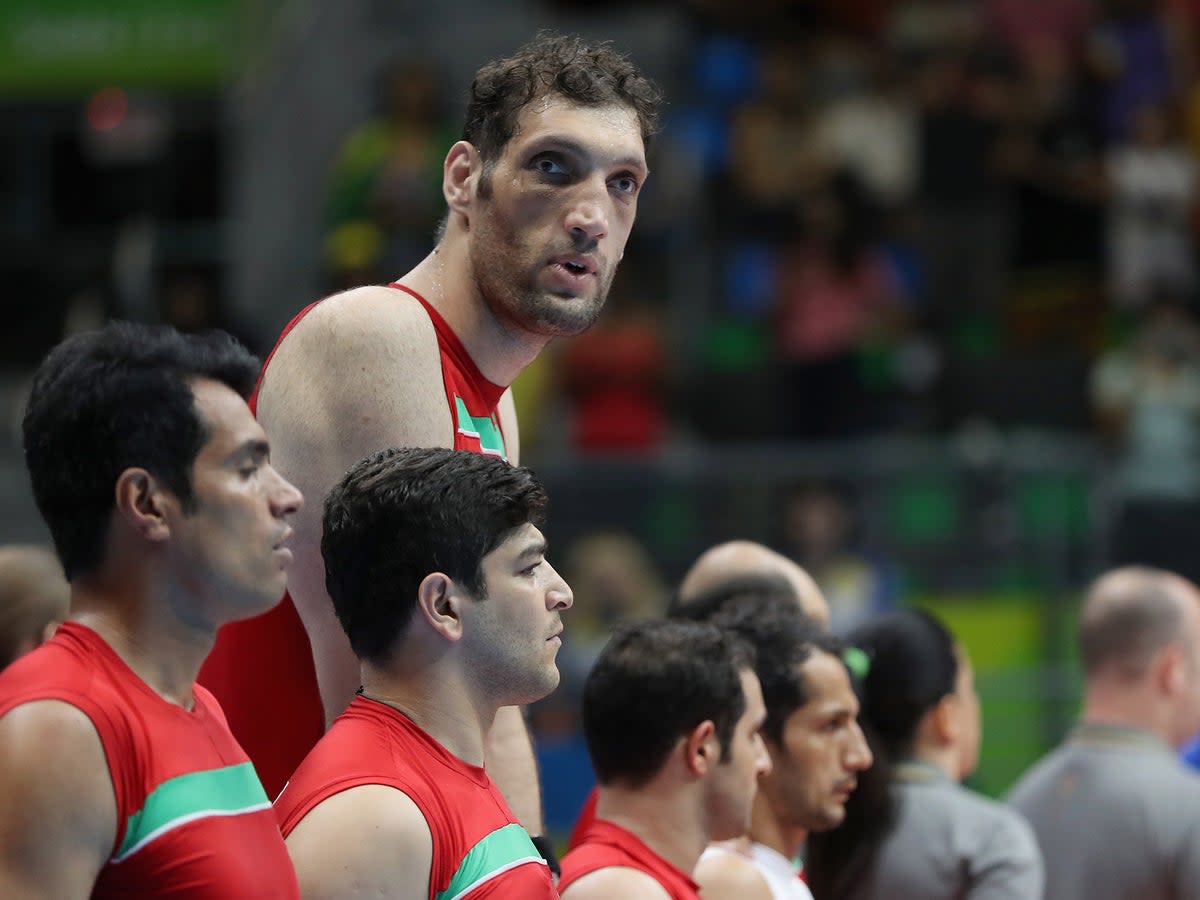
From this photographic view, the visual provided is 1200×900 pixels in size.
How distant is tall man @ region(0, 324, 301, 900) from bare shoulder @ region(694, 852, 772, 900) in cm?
134

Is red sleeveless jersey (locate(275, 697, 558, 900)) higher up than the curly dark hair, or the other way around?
the curly dark hair

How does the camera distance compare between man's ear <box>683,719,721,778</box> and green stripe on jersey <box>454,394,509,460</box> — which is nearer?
green stripe on jersey <box>454,394,509,460</box>

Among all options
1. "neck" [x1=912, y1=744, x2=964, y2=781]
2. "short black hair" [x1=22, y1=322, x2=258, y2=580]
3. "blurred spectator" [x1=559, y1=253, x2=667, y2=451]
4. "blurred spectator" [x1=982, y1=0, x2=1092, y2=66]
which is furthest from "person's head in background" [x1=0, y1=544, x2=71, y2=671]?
"blurred spectator" [x1=982, y1=0, x2=1092, y2=66]

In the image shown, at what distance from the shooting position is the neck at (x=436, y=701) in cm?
288

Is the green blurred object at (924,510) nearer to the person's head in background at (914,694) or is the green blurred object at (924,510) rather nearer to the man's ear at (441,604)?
the person's head in background at (914,694)

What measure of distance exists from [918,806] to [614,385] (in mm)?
6323

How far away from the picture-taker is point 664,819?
140 inches

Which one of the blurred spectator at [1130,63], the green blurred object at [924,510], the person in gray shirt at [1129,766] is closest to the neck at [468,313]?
the person in gray shirt at [1129,766]

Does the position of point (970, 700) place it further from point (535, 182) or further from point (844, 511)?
point (844, 511)

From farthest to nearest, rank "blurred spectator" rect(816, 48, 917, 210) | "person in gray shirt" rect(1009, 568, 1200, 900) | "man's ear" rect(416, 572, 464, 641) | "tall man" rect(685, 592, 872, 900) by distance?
"blurred spectator" rect(816, 48, 917, 210) → "person in gray shirt" rect(1009, 568, 1200, 900) → "tall man" rect(685, 592, 872, 900) → "man's ear" rect(416, 572, 464, 641)

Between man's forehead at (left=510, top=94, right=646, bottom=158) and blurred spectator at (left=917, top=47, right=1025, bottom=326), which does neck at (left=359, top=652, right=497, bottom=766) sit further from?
blurred spectator at (left=917, top=47, right=1025, bottom=326)

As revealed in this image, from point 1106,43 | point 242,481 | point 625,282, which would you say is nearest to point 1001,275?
point 1106,43

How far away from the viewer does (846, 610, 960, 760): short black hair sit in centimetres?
468

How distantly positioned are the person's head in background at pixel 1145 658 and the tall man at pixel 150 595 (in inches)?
136
